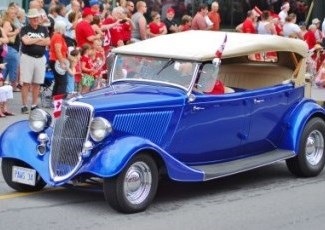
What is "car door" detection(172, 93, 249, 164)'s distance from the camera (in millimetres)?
7945

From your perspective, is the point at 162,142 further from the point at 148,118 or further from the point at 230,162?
the point at 230,162

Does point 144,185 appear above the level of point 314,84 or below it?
above

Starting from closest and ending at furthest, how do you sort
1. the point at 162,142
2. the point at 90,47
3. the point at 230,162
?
1. the point at 162,142
2. the point at 230,162
3. the point at 90,47

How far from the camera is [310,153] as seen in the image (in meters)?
9.45

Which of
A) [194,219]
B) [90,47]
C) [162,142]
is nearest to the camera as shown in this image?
[194,219]

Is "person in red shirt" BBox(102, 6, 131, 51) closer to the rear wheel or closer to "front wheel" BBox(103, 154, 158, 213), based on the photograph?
the rear wheel

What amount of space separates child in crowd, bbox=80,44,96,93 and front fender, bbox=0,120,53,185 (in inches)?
245

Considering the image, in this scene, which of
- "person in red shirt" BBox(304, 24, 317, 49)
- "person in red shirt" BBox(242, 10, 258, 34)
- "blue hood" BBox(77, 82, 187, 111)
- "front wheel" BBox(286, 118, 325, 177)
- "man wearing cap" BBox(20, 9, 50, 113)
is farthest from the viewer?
"person in red shirt" BBox(304, 24, 317, 49)

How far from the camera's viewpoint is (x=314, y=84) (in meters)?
19.9

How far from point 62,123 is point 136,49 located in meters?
Result: 1.58

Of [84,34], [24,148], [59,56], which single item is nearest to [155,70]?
[24,148]

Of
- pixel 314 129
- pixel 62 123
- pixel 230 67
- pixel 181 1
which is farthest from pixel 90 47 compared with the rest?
pixel 181 1

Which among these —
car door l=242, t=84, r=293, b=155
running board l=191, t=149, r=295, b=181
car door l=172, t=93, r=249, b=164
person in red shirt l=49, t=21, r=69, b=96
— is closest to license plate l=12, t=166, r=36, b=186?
car door l=172, t=93, r=249, b=164

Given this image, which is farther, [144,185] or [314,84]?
[314,84]
